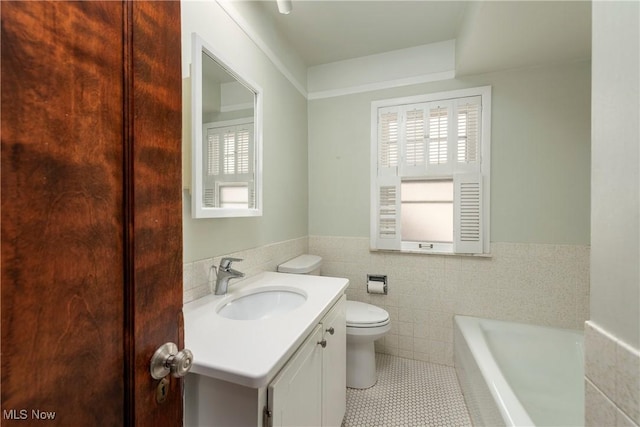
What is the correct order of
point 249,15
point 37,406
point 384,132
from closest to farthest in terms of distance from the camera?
point 37,406 → point 249,15 → point 384,132

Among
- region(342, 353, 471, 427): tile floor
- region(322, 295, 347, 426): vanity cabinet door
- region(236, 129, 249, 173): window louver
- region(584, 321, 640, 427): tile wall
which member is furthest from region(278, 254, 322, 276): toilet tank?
region(584, 321, 640, 427): tile wall

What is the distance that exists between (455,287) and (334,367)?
4.28 feet

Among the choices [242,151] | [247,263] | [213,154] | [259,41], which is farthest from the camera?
[259,41]

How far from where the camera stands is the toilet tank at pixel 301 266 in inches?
75.0

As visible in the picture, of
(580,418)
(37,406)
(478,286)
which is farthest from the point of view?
(478,286)

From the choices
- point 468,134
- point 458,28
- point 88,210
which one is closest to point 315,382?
point 88,210

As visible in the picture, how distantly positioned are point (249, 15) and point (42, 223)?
5.84ft

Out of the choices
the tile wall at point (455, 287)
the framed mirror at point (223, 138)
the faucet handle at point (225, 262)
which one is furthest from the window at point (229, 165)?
the tile wall at point (455, 287)

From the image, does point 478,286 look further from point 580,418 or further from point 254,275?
point 254,275

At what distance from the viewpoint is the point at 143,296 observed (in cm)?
48

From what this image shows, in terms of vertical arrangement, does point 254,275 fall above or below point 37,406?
below

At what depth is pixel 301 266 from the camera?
77.0 inches

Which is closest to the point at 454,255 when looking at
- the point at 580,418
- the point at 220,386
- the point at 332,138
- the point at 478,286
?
the point at 478,286

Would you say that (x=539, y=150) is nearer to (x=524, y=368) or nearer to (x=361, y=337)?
(x=524, y=368)
